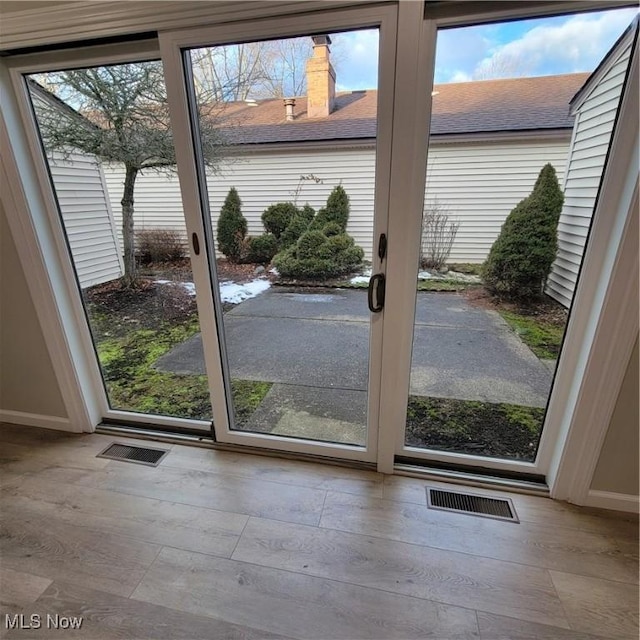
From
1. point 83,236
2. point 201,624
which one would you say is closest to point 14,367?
point 83,236

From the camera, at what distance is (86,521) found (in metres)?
1.53

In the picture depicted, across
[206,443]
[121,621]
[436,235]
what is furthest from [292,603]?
[436,235]

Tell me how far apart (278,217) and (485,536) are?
164cm

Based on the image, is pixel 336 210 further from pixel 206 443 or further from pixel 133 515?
pixel 133 515

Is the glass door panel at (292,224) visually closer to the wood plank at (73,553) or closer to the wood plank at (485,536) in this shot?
the wood plank at (485,536)

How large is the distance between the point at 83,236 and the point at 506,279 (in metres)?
2.16

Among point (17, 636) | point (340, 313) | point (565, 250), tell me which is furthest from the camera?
point (340, 313)

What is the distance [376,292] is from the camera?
1.51 metres

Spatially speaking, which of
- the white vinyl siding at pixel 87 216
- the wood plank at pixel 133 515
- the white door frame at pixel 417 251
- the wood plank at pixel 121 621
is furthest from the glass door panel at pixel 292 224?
the wood plank at pixel 121 621

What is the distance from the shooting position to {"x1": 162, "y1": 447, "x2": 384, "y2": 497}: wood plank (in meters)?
1.71

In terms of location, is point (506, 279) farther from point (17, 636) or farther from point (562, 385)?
point (17, 636)

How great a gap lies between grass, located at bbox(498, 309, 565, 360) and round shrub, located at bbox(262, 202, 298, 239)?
41.3 inches

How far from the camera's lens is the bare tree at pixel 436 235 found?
1.48 m

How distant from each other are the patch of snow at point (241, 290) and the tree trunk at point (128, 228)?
54 centimetres
